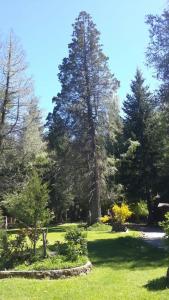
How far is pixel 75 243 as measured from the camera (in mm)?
15867

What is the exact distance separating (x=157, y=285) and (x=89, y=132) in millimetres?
26111

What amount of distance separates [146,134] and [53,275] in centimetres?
3229

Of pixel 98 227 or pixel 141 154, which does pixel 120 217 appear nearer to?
pixel 98 227

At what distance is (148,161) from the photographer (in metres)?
44.6

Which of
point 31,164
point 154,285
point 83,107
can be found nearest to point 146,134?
point 83,107

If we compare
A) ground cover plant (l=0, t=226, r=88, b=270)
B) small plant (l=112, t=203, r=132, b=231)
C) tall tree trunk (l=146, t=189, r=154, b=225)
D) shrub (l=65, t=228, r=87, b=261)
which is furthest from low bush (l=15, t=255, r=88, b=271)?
tall tree trunk (l=146, t=189, r=154, b=225)

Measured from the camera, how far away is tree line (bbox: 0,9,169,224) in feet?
104

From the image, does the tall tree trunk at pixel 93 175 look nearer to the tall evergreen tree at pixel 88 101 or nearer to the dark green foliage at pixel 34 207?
the tall evergreen tree at pixel 88 101

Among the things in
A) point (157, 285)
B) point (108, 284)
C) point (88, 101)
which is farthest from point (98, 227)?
point (157, 285)

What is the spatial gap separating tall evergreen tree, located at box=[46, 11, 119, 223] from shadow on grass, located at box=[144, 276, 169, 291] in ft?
78.2

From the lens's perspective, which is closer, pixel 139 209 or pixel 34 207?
pixel 34 207

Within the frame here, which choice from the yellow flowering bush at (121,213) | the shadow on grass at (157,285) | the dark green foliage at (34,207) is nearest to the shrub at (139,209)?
the yellow flowering bush at (121,213)

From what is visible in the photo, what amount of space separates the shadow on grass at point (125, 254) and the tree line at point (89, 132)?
5610mm

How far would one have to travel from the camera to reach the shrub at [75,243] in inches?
604
